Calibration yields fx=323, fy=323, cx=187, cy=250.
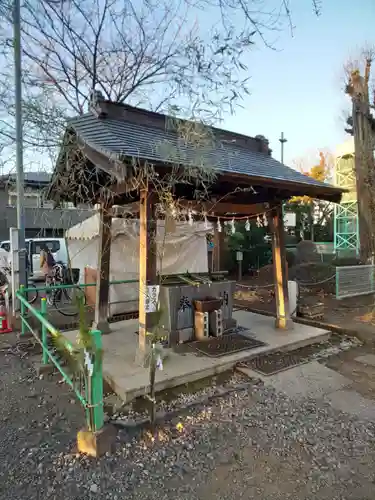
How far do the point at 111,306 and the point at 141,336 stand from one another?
354 centimetres

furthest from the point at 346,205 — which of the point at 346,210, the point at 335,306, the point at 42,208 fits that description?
the point at 42,208

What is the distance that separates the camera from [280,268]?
19.9ft

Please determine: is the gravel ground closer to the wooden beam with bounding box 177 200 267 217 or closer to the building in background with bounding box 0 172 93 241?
the wooden beam with bounding box 177 200 267 217

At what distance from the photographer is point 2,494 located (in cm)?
236

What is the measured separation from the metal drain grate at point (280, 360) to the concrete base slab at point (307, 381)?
0.12m

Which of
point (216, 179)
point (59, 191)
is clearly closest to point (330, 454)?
point (216, 179)

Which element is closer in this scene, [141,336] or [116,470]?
[116,470]

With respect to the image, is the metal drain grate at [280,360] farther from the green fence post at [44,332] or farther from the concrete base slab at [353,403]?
the green fence post at [44,332]

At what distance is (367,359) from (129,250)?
5.70 metres

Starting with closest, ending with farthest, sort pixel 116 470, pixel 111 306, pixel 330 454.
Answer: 1. pixel 116 470
2. pixel 330 454
3. pixel 111 306

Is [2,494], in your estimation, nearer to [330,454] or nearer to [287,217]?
[330,454]

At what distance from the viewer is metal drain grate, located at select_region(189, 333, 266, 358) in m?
4.92

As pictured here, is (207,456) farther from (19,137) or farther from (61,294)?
(61,294)

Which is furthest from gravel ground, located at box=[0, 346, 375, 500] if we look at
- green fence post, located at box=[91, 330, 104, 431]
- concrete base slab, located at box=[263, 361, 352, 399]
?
green fence post, located at box=[91, 330, 104, 431]
